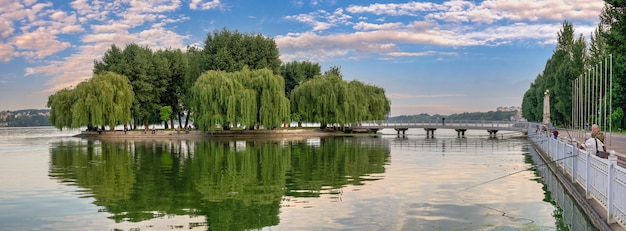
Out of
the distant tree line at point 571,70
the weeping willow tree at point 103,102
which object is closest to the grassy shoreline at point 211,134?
the weeping willow tree at point 103,102

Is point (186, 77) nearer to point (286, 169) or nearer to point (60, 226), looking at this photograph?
point (286, 169)

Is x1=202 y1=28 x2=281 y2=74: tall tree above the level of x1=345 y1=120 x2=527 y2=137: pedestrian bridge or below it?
above

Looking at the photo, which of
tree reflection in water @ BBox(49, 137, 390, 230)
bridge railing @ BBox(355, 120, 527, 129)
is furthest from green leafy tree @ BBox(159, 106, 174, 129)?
Answer: tree reflection in water @ BBox(49, 137, 390, 230)

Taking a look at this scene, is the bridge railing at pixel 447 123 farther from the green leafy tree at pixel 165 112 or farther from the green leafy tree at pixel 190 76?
the green leafy tree at pixel 165 112

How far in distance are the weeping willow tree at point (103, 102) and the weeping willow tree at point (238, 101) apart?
7.59m

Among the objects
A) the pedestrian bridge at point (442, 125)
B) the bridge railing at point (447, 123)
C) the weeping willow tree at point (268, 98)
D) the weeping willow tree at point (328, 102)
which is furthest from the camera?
the pedestrian bridge at point (442, 125)

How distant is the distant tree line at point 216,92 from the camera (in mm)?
56156

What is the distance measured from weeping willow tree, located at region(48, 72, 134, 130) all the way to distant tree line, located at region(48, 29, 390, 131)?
96 mm

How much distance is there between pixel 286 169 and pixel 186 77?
47.3 m

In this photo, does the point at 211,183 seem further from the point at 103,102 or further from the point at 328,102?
the point at 328,102

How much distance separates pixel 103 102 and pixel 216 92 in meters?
12.0

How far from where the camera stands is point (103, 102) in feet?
191

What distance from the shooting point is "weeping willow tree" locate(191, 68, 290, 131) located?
55.3 m

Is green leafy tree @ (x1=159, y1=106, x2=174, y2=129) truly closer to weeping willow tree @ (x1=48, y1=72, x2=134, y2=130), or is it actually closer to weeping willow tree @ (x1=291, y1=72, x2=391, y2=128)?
weeping willow tree @ (x1=48, y1=72, x2=134, y2=130)
